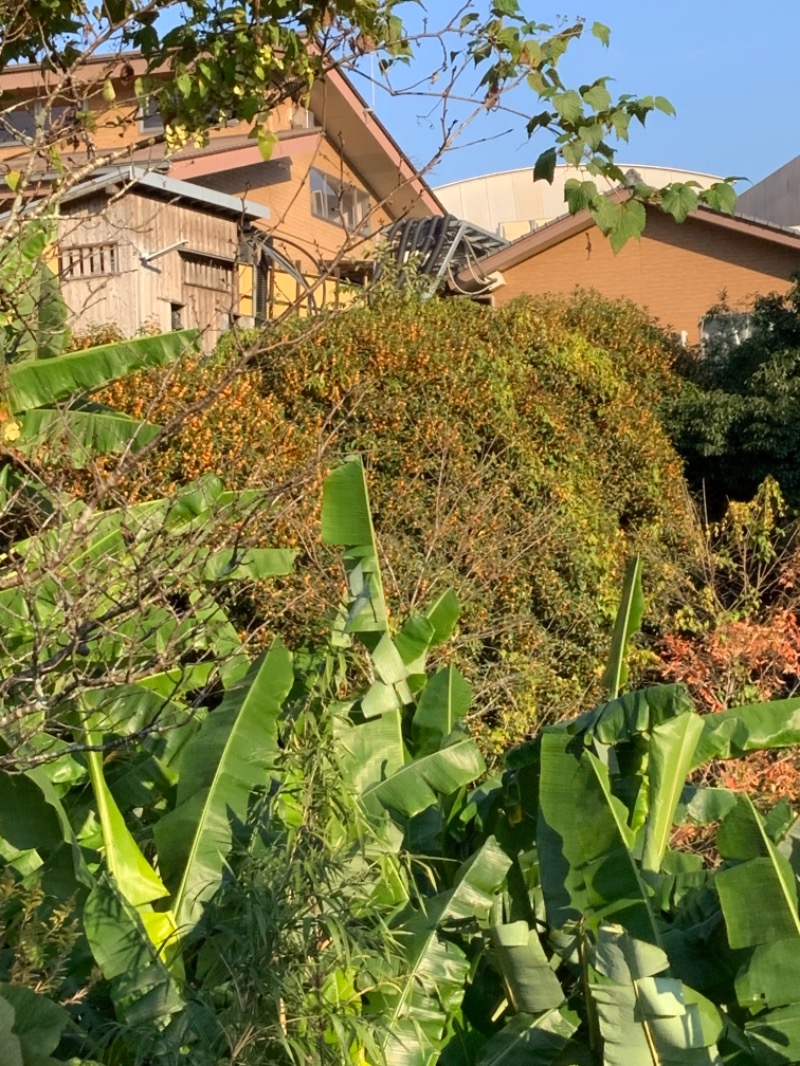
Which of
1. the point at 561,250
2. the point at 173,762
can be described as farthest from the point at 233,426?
the point at 561,250

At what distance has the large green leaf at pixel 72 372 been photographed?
255 inches

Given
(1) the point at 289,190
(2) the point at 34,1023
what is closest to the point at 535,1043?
(2) the point at 34,1023

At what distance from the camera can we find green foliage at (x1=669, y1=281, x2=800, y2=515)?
14.8 meters

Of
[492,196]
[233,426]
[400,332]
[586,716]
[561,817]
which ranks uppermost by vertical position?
[492,196]

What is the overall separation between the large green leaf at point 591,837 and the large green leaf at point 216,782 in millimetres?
1116

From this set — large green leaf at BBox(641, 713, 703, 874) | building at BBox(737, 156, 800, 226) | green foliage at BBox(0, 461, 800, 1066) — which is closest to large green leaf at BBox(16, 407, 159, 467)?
green foliage at BBox(0, 461, 800, 1066)

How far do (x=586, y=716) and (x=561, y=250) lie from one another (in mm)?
19120

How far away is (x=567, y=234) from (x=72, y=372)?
1717 centimetres

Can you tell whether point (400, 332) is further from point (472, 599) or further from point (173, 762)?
point (173, 762)

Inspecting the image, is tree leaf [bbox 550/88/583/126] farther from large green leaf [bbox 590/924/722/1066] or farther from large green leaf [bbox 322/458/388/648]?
large green leaf [bbox 590/924/722/1066]

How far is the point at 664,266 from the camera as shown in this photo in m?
22.4

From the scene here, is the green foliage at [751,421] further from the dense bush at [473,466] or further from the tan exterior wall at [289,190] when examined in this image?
the tan exterior wall at [289,190]

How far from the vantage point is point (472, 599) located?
9523mm

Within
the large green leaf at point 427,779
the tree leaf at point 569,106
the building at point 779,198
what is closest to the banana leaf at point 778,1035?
the large green leaf at point 427,779
